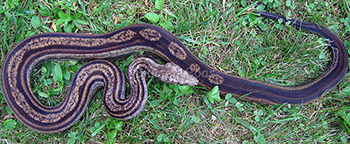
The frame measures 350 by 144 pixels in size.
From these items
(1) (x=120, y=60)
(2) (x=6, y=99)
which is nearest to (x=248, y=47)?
(1) (x=120, y=60)

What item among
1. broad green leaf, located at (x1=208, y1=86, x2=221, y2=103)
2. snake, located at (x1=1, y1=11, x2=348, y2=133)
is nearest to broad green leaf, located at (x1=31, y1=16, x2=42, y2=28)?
snake, located at (x1=1, y1=11, x2=348, y2=133)

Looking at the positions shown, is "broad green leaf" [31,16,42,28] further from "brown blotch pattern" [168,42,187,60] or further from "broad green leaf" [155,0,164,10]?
"brown blotch pattern" [168,42,187,60]

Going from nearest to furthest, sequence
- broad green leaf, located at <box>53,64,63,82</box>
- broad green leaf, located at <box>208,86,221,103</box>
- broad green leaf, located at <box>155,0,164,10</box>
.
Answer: broad green leaf, located at <box>208,86,221,103</box>, broad green leaf, located at <box>53,64,63,82</box>, broad green leaf, located at <box>155,0,164,10</box>

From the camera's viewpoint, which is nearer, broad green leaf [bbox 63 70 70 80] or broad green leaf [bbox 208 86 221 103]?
broad green leaf [bbox 208 86 221 103]

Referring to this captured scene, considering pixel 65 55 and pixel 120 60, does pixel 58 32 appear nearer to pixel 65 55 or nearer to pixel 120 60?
pixel 65 55

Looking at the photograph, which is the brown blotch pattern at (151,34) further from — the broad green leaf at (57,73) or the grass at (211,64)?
the broad green leaf at (57,73)

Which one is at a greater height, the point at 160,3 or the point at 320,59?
the point at 160,3
